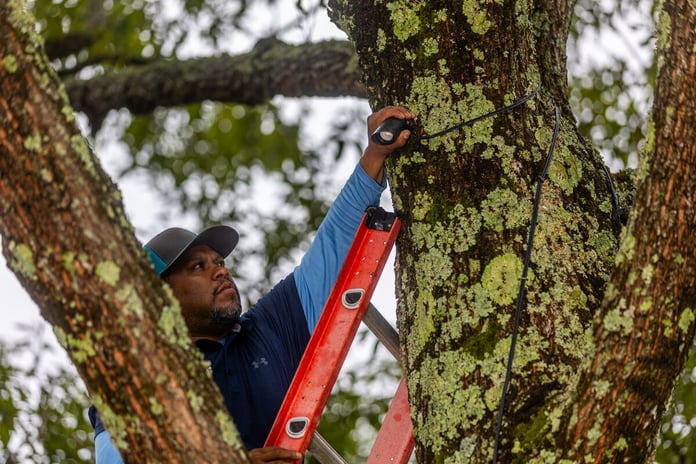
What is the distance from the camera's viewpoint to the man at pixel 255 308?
2.92 m

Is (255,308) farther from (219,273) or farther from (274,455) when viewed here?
(274,455)

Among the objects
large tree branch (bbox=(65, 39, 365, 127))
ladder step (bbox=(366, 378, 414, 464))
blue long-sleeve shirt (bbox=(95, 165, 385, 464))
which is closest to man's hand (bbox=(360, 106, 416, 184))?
blue long-sleeve shirt (bbox=(95, 165, 385, 464))

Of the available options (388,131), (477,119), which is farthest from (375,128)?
(477,119)

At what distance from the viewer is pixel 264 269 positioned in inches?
241

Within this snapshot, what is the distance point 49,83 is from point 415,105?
1065 mm

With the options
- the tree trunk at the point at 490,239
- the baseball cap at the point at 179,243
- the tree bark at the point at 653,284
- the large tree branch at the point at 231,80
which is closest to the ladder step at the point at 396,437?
the tree trunk at the point at 490,239

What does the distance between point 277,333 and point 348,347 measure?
25.0 inches

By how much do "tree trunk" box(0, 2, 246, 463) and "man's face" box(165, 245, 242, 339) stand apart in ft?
5.11

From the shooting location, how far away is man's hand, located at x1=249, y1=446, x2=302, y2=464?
245cm

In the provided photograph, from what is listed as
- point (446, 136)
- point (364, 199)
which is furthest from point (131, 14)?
point (446, 136)

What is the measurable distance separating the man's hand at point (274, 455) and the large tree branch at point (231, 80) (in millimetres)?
2072

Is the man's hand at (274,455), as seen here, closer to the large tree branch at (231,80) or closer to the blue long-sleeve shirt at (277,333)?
the blue long-sleeve shirt at (277,333)

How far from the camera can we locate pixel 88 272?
1.67 meters

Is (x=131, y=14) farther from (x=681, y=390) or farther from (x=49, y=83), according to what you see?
(x=49, y=83)
